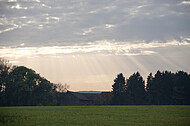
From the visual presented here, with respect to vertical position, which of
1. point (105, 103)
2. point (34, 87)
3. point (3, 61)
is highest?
point (3, 61)

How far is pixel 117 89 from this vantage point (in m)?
110

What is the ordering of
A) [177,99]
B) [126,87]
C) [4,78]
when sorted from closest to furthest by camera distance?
[4,78] < [177,99] < [126,87]

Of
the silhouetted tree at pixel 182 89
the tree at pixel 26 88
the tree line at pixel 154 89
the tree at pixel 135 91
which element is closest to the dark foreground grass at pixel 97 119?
the tree at pixel 26 88

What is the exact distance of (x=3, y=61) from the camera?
93.2 meters

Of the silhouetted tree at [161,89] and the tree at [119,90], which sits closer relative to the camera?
the silhouetted tree at [161,89]

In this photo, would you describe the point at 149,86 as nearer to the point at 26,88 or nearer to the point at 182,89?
the point at 182,89

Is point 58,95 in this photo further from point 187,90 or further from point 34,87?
point 187,90

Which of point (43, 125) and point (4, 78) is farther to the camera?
point (4, 78)

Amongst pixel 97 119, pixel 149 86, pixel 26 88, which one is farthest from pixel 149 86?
pixel 97 119

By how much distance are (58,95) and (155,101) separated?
40820mm

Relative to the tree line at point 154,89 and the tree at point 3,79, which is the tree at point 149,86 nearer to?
the tree line at point 154,89

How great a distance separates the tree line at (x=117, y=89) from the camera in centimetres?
9344

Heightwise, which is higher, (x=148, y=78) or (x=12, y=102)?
(x=148, y=78)

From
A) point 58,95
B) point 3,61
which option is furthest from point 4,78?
point 58,95
